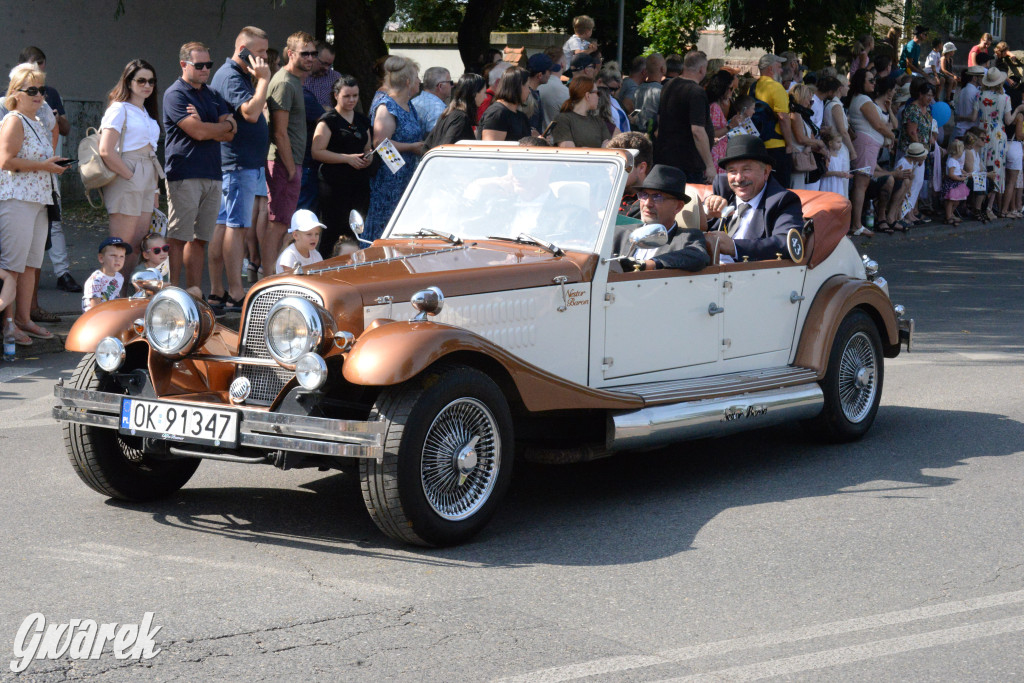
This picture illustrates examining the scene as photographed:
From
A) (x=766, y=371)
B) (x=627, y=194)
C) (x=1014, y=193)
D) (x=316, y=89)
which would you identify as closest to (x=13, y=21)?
(x=316, y=89)

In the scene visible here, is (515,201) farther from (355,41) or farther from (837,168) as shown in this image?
(355,41)

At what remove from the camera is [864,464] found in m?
7.03

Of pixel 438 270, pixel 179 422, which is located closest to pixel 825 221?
pixel 438 270

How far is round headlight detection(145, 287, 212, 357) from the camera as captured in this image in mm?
5633

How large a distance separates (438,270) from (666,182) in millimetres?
1877

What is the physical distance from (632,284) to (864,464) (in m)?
1.74

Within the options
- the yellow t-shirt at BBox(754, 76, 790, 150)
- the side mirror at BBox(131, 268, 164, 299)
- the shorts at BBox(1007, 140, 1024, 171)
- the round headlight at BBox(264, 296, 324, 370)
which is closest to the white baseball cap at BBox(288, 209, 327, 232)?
the side mirror at BBox(131, 268, 164, 299)

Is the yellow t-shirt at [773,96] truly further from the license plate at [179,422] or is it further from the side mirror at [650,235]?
the license plate at [179,422]

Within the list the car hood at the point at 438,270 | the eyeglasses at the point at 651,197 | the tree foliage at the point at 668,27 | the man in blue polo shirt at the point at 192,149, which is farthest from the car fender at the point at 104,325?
the tree foliage at the point at 668,27

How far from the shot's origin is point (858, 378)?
7617 millimetres

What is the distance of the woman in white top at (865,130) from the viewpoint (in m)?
17.1

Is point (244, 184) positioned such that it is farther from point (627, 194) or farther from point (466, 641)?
point (466, 641)

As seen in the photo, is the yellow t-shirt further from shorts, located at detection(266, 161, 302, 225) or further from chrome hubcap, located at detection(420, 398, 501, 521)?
chrome hubcap, located at detection(420, 398, 501, 521)

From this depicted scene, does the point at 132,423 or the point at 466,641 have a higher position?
the point at 132,423
